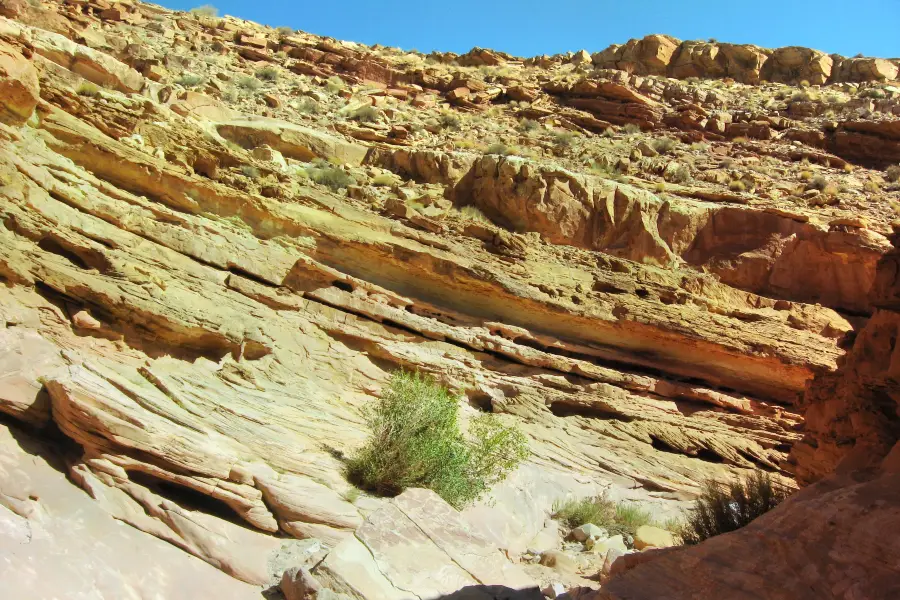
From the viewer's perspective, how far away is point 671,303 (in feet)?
46.6

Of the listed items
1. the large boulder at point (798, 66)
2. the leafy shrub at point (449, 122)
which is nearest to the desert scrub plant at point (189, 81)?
the leafy shrub at point (449, 122)

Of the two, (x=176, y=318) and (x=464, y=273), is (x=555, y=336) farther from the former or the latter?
(x=176, y=318)

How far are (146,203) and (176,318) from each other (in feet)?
10.1

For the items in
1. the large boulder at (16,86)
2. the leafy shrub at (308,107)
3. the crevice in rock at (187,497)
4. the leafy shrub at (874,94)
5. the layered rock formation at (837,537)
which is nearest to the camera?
the layered rock formation at (837,537)

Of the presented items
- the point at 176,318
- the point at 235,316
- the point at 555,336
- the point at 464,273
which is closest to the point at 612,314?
the point at 555,336

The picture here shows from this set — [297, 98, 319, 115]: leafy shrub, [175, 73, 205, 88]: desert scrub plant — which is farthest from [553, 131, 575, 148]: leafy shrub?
[175, 73, 205, 88]: desert scrub plant

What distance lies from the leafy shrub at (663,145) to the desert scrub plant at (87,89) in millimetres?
17515

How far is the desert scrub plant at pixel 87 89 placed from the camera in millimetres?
12250

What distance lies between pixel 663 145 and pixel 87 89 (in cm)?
1809

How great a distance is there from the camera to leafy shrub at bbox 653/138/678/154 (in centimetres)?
2183

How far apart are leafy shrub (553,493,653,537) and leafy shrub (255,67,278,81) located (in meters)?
19.9

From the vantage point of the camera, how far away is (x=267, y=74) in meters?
23.6

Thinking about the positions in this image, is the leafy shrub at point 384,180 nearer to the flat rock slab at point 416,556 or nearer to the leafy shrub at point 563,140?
the leafy shrub at point 563,140

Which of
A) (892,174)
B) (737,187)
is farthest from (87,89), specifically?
(892,174)
